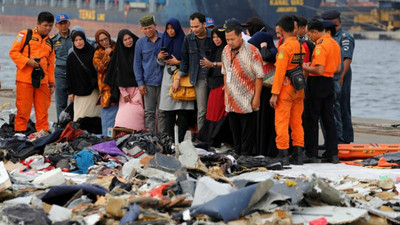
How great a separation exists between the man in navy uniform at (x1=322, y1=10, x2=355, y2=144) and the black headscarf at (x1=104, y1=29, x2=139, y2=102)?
7.25 feet

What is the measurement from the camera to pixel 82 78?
9.70 m

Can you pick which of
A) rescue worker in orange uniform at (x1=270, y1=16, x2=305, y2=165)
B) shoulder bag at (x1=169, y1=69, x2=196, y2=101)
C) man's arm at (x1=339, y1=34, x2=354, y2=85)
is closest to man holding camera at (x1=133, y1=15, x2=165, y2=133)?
shoulder bag at (x1=169, y1=69, x2=196, y2=101)

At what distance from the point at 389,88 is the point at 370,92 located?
3202mm

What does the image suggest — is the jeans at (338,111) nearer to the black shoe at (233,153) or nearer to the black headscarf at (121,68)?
the black shoe at (233,153)

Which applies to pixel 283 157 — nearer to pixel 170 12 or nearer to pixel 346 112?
pixel 346 112

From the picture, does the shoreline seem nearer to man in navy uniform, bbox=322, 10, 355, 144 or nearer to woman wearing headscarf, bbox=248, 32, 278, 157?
man in navy uniform, bbox=322, 10, 355, 144

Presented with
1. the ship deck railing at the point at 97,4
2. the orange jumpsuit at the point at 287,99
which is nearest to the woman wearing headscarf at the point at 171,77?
the orange jumpsuit at the point at 287,99

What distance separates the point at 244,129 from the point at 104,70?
208 centimetres

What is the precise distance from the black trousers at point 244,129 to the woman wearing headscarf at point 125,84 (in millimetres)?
1418

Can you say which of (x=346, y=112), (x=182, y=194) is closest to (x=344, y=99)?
(x=346, y=112)

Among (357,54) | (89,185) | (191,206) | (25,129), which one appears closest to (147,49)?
(25,129)

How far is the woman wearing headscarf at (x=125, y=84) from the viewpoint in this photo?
9.24 meters

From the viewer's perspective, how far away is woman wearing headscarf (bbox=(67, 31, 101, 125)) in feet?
31.6

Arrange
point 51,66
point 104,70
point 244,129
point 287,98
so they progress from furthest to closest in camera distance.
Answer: point 51,66 → point 104,70 → point 244,129 → point 287,98
